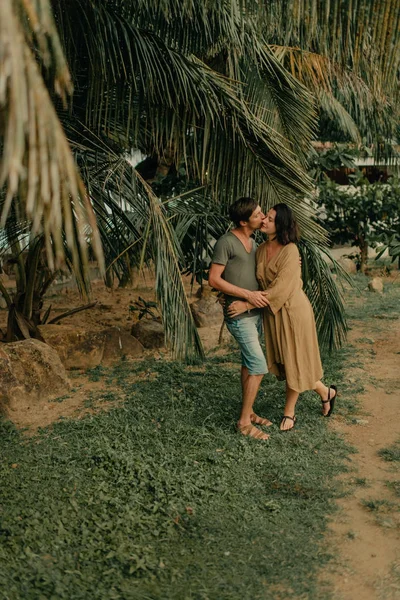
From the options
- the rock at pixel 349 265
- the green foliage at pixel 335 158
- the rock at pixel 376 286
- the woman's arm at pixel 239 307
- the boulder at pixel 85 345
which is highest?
the woman's arm at pixel 239 307

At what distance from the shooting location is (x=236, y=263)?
17.7 ft

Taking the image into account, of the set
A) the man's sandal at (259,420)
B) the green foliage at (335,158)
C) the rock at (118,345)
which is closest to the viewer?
the man's sandal at (259,420)

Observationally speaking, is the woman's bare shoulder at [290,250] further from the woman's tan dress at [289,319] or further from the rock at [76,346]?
the rock at [76,346]

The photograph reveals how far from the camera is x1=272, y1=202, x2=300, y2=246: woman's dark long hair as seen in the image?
208 inches

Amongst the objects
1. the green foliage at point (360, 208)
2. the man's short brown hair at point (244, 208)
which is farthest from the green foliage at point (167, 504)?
the green foliage at point (360, 208)

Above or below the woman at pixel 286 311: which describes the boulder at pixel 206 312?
below

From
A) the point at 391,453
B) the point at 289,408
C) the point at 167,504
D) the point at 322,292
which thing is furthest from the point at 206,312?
the point at 167,504

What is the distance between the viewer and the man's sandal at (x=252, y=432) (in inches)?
210

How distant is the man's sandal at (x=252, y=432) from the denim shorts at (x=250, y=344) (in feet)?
1.34

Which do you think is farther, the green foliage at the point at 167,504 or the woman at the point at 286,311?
the woman at the point at 286,311

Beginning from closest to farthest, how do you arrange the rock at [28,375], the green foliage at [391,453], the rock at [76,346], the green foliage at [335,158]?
1. the green foliage at [391,453]
2. the rock at [28,375]
3. the rock at [76,346]
4. the green foliage at [335,158]

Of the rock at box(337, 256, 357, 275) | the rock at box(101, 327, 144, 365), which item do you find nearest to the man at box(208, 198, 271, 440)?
the rock at box(101, 327, 144, 365)

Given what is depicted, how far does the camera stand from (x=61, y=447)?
17.0ft

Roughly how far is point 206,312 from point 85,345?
2107mm
